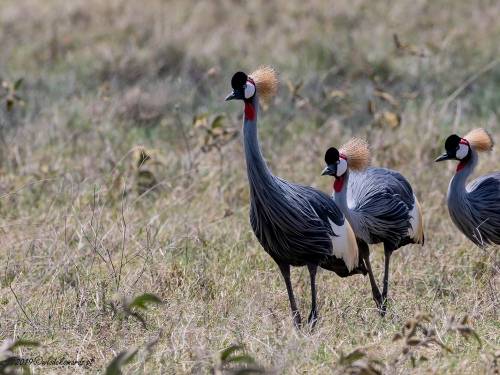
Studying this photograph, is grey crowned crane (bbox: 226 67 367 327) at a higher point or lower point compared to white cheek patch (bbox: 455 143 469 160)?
lower

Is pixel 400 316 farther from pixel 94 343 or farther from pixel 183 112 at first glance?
pixel 183 112

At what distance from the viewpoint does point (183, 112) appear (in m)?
6.99

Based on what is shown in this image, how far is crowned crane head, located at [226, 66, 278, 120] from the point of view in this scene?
3595 millimetres

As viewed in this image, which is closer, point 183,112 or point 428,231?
point 428,231

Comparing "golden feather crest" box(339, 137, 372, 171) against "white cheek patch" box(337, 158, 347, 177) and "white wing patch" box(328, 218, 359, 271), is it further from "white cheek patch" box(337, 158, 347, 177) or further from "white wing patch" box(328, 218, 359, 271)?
"white wing patch" box(328, 218, 359, 271)

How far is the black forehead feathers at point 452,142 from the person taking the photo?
14.1 ft

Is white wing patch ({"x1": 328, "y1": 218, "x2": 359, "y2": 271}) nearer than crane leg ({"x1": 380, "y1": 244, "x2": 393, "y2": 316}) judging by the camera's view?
Yes

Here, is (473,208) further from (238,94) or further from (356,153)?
(238,94)

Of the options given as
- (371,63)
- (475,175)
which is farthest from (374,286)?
(371,63)

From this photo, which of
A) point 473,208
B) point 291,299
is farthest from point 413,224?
point 291,299

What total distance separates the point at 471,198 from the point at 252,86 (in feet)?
4.73

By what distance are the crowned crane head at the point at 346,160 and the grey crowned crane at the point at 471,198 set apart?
484 millimetres

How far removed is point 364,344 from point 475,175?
2709 millimetres

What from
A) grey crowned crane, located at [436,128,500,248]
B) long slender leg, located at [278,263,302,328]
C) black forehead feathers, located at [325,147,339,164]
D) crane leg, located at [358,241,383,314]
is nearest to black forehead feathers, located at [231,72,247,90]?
black forehead feathers, located at [325,147,339,164]
